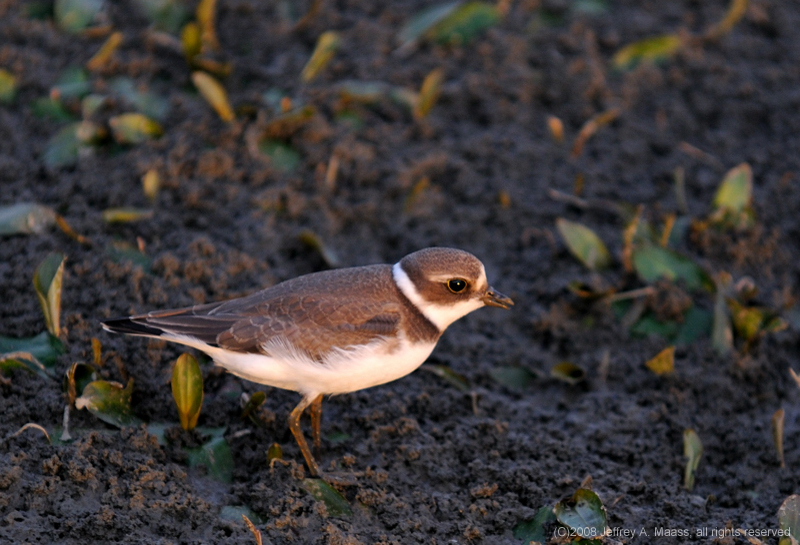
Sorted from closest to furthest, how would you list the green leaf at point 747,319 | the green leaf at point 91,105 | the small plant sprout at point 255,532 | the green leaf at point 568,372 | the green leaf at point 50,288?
the small plant sprout at point 255,532 → the green leaf at point 50,288 → the green leaf at point 568,372 → the green leaf at point 747,319 → the green leaf at point 91,105

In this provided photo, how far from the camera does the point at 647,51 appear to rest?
800 cm

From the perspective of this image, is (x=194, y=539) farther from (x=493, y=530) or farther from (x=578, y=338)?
(x=578, y=338)

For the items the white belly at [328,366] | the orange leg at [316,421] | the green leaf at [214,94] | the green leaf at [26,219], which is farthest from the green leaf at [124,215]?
the orange leg at [316,421]

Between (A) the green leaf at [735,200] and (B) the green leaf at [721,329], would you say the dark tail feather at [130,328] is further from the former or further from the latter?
(A) the green leaf at [735,200]

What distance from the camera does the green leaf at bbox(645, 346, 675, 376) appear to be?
17.3 feet

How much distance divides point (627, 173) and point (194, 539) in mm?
4712

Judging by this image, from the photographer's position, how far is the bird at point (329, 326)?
4391 mm

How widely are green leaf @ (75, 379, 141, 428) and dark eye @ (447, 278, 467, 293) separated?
1.78m

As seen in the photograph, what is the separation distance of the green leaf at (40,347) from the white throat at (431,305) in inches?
76.4

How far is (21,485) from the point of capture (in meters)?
3.94

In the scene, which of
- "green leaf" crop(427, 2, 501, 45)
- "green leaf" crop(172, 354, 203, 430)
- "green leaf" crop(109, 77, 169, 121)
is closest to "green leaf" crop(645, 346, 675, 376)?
"green leaf" crop(172, 354, 203, 430)

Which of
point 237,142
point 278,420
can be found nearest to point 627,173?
point 237,142

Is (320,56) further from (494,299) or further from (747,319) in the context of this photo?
(747,319)

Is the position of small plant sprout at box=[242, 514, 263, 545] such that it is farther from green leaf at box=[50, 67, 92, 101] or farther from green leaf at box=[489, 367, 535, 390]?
green leaf at box=[50, 67, 92, 101]
